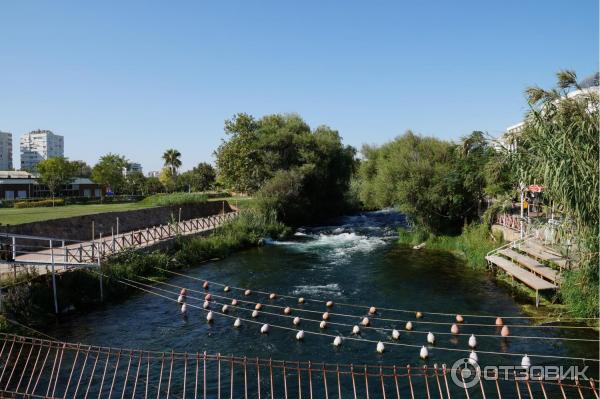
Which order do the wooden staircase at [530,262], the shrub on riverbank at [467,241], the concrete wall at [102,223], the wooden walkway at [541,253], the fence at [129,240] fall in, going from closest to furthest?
the wooden staircase at [530,262] < the wooden walkway at [541,253] < the fence at [129,240] < the concrete wall at [102,223] < the shrub on riverbank at [467,241]

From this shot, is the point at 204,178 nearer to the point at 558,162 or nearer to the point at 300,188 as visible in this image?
the point at 300,188

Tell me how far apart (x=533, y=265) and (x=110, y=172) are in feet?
229

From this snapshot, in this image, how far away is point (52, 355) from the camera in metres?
15.9

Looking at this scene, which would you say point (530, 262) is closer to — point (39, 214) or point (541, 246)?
point (541, 246)

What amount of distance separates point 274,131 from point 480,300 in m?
38.3

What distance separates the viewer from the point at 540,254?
22594mm

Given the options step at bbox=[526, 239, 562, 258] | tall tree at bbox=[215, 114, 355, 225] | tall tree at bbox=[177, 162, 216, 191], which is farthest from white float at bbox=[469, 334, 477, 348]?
tall tree at bbox=[177, 162, 216, 191]

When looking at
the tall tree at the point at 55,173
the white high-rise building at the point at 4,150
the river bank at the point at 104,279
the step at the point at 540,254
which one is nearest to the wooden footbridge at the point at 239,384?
the river bank at the point at 104,279

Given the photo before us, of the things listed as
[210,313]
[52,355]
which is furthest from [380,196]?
[52,355]

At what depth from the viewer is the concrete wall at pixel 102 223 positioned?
94.7ft

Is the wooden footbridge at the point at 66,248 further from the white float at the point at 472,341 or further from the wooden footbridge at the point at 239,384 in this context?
the white float at the point at 472,341

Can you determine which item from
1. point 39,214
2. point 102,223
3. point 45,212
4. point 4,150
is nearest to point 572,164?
point 102,223

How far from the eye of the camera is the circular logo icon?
13336 mm

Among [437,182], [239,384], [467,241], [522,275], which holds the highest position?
[437,182]
